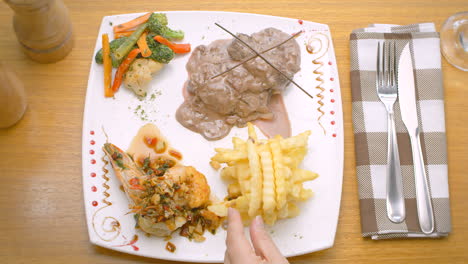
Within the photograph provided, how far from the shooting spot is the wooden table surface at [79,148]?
2.84 metres

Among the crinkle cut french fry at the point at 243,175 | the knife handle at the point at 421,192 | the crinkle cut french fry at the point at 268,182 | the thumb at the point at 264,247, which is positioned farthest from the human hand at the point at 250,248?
the knife handle at the point at 421,192

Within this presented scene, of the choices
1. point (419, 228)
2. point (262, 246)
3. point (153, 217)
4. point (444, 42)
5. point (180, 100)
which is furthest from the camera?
point (444, 42)

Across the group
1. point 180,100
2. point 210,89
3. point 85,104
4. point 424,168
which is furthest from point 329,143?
point 85,104

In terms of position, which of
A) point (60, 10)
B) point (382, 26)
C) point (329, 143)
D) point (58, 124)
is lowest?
point (329, 143)

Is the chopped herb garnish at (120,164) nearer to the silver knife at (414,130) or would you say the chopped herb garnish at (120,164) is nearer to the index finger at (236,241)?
the index finger at (236,241)

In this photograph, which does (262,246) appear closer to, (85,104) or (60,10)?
(85,104)

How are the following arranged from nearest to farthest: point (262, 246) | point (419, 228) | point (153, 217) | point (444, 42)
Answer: point (262, 246) → point (153, 217) → point (419, 228) → point (444, 42)

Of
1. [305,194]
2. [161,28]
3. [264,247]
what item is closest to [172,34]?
[161,28]

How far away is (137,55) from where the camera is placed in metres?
3.04

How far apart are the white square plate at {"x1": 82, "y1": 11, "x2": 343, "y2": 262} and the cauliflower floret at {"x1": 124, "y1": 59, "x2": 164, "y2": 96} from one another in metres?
0.07

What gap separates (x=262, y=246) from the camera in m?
2.23

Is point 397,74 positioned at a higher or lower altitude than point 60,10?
lower

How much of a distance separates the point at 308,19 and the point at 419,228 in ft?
5.67

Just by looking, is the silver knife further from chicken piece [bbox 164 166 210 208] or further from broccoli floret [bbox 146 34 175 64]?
broccoli floret [bbox 146 34 175 64]
